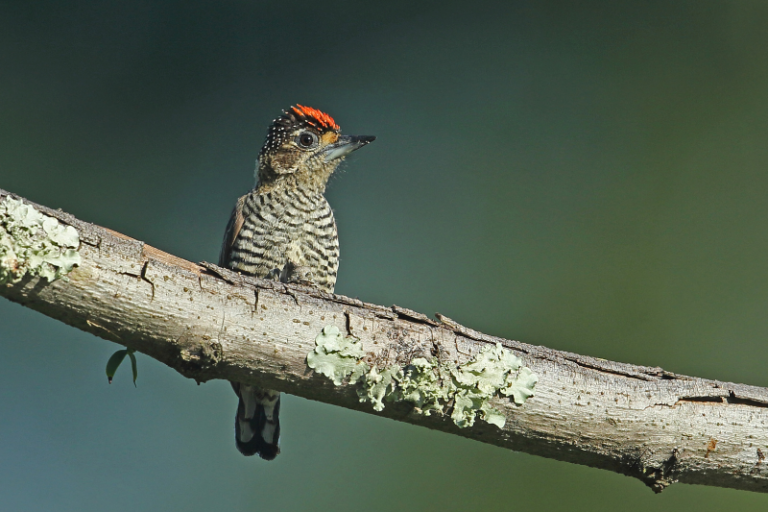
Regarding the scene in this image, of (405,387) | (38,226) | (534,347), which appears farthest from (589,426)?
(38,226)

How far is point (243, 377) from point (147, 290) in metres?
0.41

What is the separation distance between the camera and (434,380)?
7.39 ft

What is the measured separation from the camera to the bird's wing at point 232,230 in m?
4.20

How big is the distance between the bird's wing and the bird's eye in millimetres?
566

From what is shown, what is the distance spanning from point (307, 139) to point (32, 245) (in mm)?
2835

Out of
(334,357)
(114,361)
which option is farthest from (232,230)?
(334,357)

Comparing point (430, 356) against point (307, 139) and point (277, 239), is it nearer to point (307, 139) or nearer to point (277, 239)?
point (277, 239)

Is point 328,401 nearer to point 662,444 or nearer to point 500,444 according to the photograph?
point 500,444

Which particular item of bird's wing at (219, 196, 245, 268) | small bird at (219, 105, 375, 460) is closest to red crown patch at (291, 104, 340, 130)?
small bird at (219, 105, 375, 460)

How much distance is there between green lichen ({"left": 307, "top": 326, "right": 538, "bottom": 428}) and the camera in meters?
2.20

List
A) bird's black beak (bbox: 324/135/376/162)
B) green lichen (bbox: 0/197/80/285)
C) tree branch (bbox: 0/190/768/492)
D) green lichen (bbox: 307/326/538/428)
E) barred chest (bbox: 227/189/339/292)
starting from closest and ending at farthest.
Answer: green lichen (bbox: 0/197/80/285) → tree branch (bbox: 0/190/768/492) → green lichen (bbox: 307/326/538/428) → barred chest (bbox: 227/189/339/292) → bird's black beak (bbox: 324/135/376/162)

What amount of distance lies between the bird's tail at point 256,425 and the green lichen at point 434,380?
206 cm

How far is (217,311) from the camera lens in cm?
215

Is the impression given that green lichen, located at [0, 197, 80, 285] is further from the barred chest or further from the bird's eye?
the bird's eye
